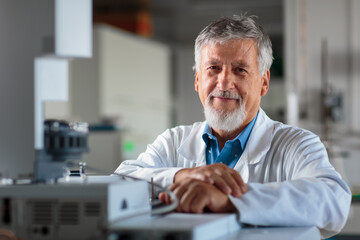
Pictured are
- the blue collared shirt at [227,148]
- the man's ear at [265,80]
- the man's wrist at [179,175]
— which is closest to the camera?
the man's wrist at [179,175]

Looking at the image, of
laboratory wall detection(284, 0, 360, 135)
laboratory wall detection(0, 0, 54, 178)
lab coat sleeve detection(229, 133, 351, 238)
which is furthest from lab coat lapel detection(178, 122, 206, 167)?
laboratory wall detection(284, 0, 360, 135)

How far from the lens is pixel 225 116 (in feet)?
5.99

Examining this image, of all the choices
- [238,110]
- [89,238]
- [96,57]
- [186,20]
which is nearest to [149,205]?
[89,238]

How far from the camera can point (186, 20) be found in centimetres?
855

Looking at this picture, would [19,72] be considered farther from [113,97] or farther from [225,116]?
[113,97]

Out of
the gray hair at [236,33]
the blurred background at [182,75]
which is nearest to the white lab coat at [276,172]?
the gray hair at [236,33]

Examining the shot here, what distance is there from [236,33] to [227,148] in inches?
14.2

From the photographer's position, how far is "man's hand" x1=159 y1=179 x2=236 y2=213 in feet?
4.07

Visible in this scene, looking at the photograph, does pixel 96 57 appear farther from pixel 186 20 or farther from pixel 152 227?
pixel 152 227

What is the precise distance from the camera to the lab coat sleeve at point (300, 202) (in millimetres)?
1257

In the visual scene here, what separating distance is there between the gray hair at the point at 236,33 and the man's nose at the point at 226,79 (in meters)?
0.10

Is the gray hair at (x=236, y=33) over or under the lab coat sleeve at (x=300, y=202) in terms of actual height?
over

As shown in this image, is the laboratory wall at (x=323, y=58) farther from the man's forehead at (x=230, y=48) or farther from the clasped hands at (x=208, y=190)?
the clasped hands at (x=208, y=190)

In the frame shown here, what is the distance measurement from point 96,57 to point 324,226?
19.1 feet
